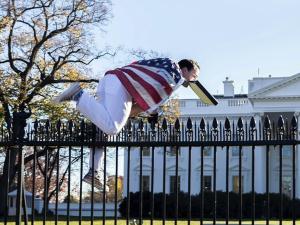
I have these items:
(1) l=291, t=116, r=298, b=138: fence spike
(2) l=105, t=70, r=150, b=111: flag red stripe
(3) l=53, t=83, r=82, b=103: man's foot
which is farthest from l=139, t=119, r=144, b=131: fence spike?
(1) l=291, t=116, r=298, b=138: fence spike

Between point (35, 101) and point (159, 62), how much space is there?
25959 mm

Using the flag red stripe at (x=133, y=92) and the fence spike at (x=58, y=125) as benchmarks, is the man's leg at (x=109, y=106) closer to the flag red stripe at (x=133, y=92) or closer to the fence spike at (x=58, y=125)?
the flag red stripe at (x=133, y=92)

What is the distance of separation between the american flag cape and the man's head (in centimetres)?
11

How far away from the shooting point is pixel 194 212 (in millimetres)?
29906

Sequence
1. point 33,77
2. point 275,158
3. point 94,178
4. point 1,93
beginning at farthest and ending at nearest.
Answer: point 275,158 < point 33,77 < point 1,93 < point 94,178

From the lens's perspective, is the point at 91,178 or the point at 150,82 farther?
the point at 91,178

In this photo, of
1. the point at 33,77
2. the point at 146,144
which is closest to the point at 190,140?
the point at 146,144

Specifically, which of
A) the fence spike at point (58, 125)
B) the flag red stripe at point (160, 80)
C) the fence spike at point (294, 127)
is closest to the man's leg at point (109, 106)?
the flag red stripe at point (160, 80)

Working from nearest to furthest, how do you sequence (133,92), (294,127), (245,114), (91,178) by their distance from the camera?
(133,92), (294,127), (91,178), (245,114)

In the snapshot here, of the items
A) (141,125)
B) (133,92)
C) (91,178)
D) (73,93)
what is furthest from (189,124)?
(73,93)

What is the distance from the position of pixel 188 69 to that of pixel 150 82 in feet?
1.38

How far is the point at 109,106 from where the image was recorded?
206 inches

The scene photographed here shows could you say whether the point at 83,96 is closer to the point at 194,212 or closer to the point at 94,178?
the point at 94,178

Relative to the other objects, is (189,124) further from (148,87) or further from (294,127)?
(294,127)
